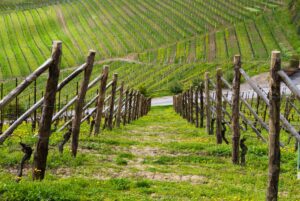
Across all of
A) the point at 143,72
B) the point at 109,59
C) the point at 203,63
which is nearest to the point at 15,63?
the point at 109,59

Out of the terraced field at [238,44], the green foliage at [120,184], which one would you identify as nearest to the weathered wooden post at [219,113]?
the green foliage at [120,184]

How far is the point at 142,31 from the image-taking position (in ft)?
354

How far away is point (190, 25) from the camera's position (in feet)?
354

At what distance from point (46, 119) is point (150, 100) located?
159ft

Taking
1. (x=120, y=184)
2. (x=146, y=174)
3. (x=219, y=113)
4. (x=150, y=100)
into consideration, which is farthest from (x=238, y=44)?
(x=120, y=184)

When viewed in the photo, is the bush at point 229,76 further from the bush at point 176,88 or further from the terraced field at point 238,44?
the terraced field at point 238,44

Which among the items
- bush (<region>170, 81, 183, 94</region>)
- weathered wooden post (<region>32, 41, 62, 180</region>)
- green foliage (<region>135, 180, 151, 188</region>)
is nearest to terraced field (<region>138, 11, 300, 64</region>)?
bush (<region>170, 81, 183, 94</region>)

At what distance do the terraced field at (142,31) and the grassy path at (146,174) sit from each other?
75.4 meters

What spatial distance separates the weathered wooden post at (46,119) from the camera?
27.3 ft

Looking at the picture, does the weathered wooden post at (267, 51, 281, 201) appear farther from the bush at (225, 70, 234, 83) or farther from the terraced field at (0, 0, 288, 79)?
the terraced field at (0, 0, 288, 79)

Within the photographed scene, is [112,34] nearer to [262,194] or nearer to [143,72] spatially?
[143,72]

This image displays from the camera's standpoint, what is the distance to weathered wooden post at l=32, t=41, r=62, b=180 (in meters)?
8.31

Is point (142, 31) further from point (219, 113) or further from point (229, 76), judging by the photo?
point (219, 113)

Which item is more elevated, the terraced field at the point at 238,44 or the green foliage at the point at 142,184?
the terraced field at the point at 238,44
